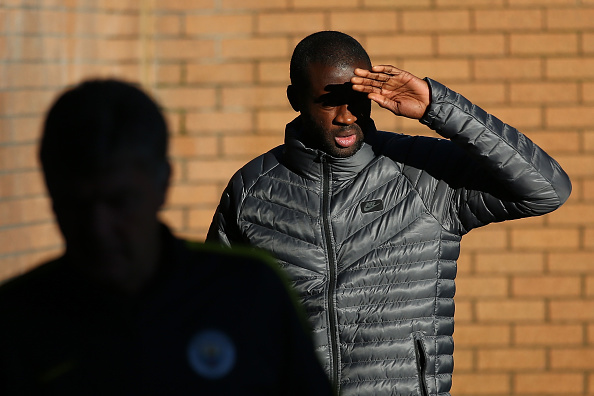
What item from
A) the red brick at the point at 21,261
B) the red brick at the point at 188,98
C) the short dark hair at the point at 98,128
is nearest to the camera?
the short dark hair at the point at 98,128

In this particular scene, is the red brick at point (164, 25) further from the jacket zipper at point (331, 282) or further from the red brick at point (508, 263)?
the jacket zipper at point (331, 282)

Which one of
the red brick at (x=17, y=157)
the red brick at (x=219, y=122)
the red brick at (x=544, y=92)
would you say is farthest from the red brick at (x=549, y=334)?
the red brick at (x=17, y=157)

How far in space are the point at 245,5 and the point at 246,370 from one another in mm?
3607

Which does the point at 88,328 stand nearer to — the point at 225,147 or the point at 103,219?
the point at 103,219

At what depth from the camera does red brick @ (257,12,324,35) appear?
4859mm

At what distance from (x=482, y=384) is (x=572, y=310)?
2.07 feet

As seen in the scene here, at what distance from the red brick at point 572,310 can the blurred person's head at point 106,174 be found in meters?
3.74

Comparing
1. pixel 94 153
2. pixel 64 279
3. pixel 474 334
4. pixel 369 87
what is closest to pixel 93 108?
pixel 94 153

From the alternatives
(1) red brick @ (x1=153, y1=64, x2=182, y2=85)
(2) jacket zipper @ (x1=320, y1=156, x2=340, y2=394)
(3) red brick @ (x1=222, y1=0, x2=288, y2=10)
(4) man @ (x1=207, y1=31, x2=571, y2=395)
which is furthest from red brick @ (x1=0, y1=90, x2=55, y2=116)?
(2) jacket zipper @ (x1=320, y1=156, x2=340, y2=394)

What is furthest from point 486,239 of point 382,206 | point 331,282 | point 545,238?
point 331,282

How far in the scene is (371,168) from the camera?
302cm

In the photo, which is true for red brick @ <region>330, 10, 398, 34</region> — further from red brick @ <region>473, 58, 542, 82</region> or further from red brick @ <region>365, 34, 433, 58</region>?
red brick @ <region>473, 58, 542, 82</region>

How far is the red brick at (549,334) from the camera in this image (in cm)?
486

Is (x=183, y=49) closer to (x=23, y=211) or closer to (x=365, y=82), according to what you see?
(x=23, y=211)
